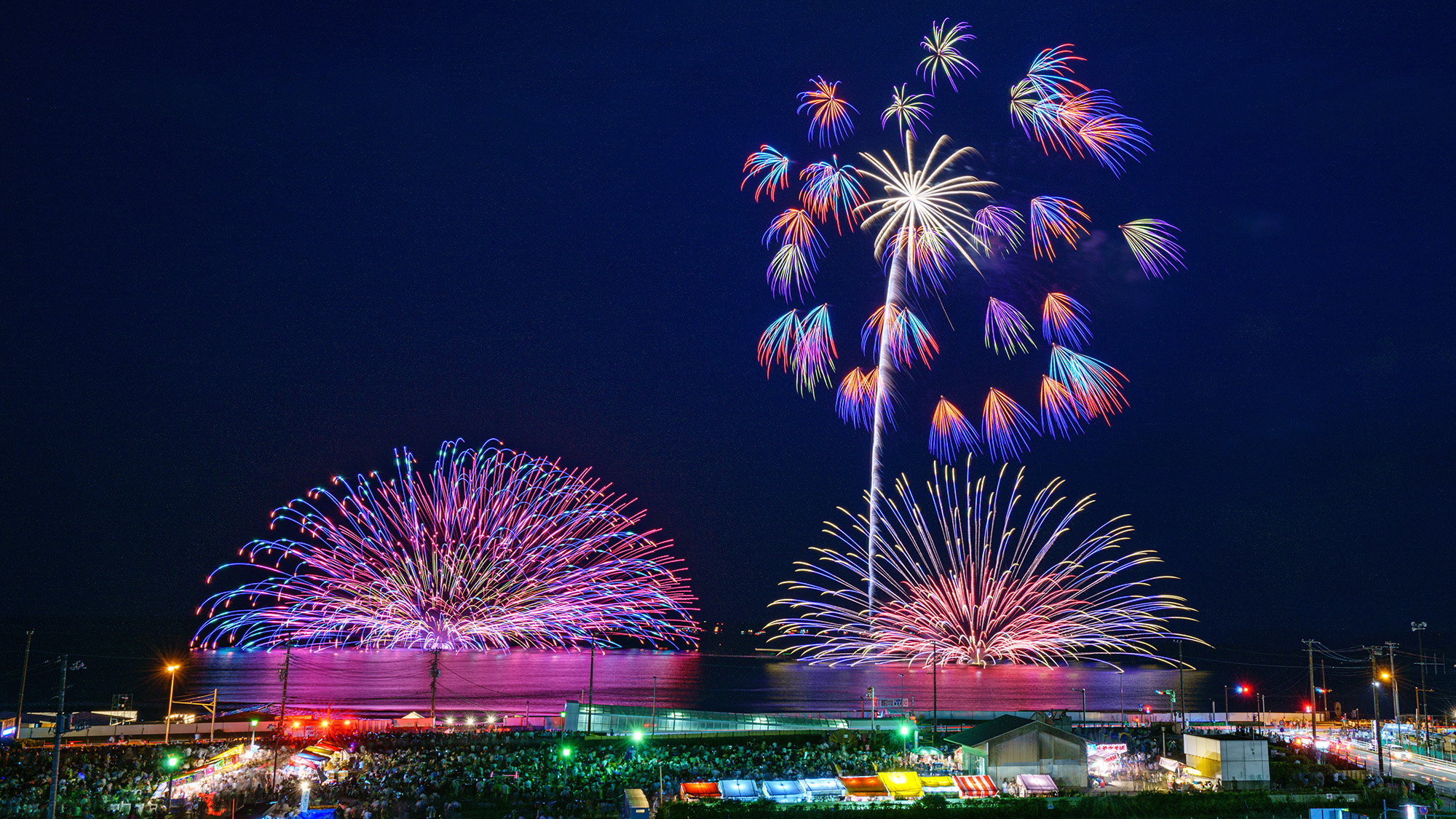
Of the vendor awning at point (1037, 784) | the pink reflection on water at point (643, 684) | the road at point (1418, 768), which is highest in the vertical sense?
the vendor awning at point (1037, 784)

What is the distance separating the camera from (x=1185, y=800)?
93.8 feet

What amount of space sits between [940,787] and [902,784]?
1444mm

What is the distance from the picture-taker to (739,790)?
94.2 feet

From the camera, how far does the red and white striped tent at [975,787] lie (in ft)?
98.5

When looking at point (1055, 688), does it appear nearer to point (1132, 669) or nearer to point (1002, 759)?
point (1132, 669)

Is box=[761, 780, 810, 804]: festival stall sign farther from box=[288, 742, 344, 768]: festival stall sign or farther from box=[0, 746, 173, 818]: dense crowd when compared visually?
box=[0, 746, 173, 818]: dense crowd

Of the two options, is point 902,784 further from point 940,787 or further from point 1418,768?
point 1418,768

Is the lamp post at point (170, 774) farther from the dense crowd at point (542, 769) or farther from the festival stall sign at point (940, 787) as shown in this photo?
the festival stall sign at point (940, 787)

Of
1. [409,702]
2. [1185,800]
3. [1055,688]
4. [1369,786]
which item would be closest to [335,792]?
[1185,800]

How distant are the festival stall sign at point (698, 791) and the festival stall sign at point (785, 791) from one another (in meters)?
1.49

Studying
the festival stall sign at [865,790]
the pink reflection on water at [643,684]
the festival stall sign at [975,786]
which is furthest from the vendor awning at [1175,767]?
the pink reflection on water at [643,684]

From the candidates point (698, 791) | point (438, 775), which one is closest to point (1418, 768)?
point (698, 791)

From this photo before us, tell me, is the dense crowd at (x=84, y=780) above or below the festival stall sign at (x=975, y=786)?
below

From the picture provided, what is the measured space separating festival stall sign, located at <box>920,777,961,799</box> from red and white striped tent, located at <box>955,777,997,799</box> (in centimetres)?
14
